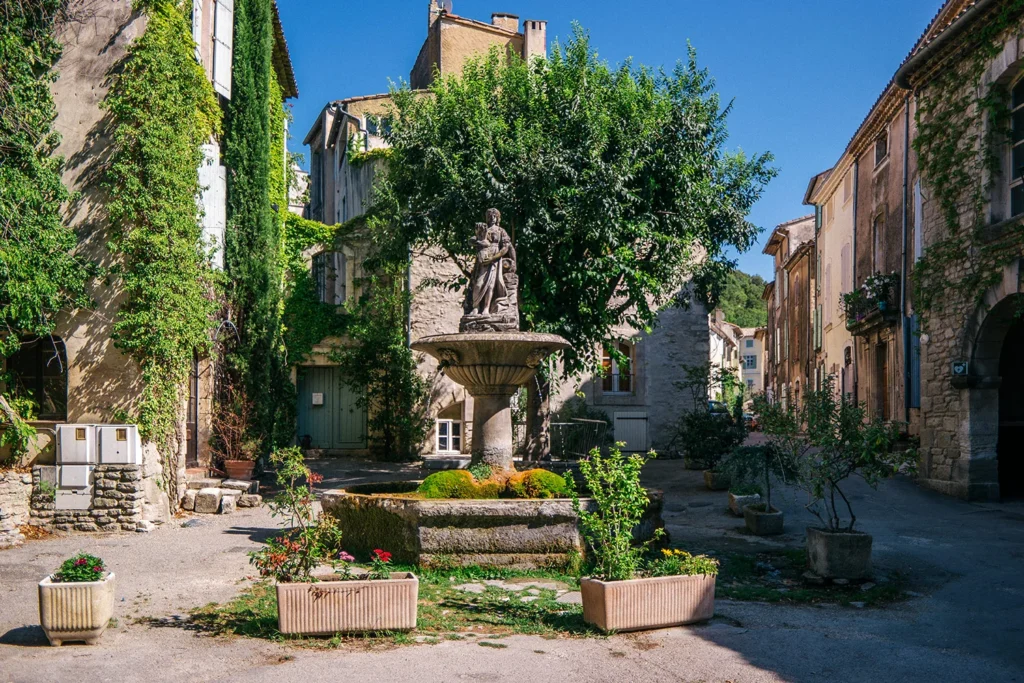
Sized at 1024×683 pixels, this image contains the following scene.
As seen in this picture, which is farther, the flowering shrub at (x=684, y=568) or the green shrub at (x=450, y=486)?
the green shrub at (x=450, y=486)

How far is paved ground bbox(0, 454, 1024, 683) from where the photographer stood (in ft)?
18.2

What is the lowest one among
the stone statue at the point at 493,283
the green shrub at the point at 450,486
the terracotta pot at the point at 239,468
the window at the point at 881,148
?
the terracotta pot at the point at 239,468

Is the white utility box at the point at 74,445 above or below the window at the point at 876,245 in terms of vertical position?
below

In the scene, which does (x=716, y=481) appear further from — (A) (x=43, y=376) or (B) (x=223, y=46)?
(B) (x=223, y=46)

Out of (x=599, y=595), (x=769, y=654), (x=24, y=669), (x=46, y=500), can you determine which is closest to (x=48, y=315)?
(x=46, y=500)

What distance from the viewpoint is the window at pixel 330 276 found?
2226 centimetres

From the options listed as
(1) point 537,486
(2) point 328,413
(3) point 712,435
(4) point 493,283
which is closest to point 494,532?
(1) point 537,486

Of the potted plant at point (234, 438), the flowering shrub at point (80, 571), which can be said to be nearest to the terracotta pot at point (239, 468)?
the potted plant at point (234, 438)

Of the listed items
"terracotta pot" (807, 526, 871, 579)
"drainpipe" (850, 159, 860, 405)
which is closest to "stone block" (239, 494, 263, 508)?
"terracotta pot" (807, 526, 871, 579)

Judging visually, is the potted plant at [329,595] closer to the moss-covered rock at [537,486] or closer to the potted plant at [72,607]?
the potted plant at [72,607]

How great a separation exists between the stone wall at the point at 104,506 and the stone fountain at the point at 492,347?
15.1 ft

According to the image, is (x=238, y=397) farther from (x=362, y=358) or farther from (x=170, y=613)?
(x=170, y=613)

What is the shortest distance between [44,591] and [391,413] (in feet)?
47.2

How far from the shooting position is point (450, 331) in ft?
71.5
